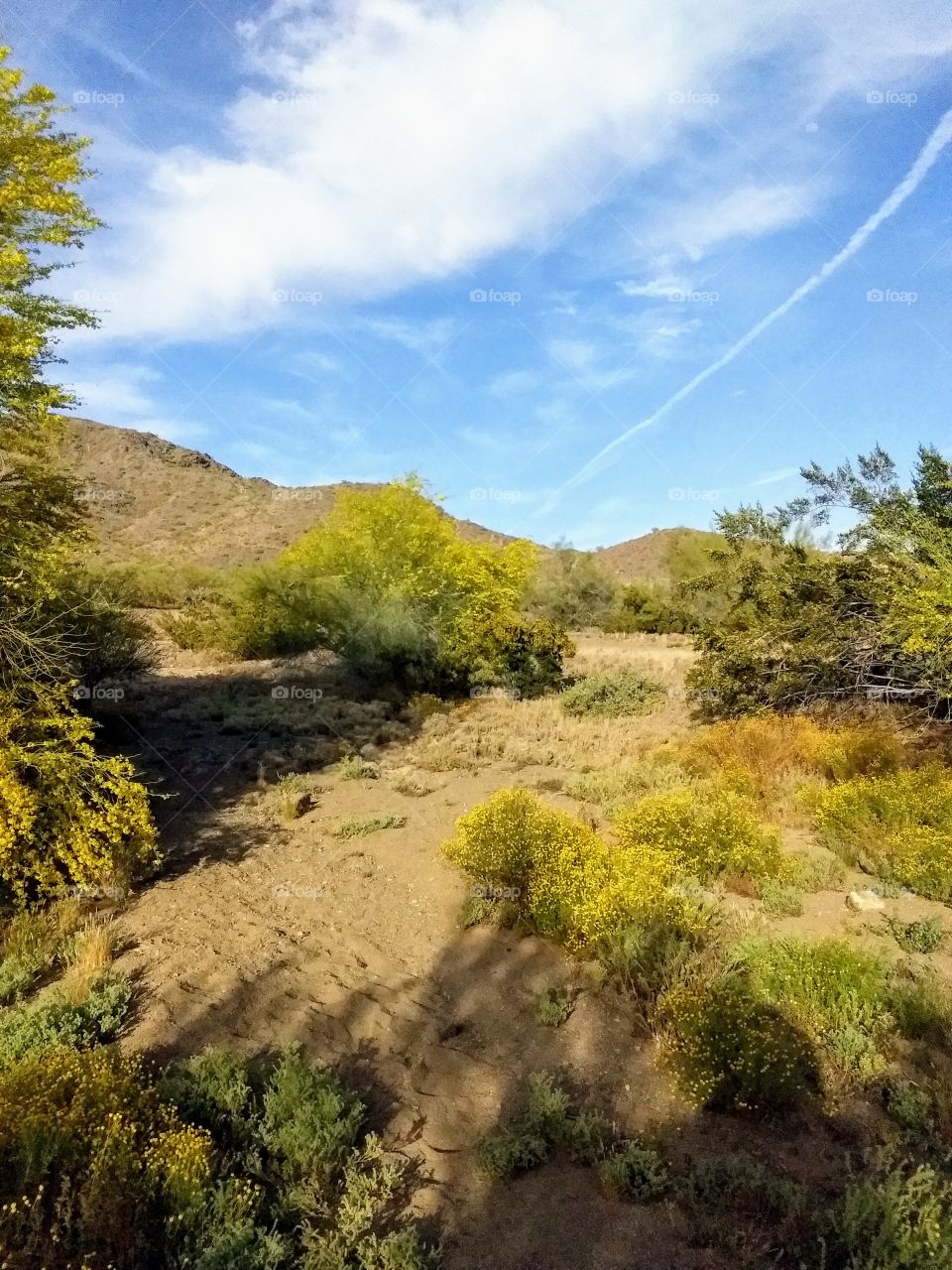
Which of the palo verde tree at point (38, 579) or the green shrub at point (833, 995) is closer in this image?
the green shrub at point (833, 995)

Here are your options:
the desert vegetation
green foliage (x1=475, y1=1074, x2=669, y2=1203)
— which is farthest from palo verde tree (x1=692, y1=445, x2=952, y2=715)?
green foliage (x1=475, y1=1074, x2=669, y2=1203)

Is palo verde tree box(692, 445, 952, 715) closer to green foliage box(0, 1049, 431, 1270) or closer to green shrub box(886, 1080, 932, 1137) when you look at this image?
green shrub box(886, 1080, 932, 1137)

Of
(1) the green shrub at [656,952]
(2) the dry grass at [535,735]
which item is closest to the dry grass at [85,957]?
(1) the green shrub at [656,952]

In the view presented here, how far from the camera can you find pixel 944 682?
10.6 m

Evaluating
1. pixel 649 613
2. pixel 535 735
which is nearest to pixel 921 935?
pixel 535 735

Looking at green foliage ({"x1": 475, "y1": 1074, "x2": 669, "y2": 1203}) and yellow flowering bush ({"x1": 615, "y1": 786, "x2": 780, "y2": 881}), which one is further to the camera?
yellow flowering bush ({"x1": 615, "y1": 786, "x2": 780, "y2": 881})

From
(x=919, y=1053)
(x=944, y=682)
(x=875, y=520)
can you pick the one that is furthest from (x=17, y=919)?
(x=875, y=520)

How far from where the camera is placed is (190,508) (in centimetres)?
5181

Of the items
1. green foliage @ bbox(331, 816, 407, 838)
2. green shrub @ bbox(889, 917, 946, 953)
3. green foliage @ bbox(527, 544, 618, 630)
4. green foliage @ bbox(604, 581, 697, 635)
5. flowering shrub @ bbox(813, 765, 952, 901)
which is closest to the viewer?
green shrub @ bbox(889, 917, 946, 953)

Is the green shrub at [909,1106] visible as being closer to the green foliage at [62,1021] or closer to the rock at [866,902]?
the rock at [866,902]
